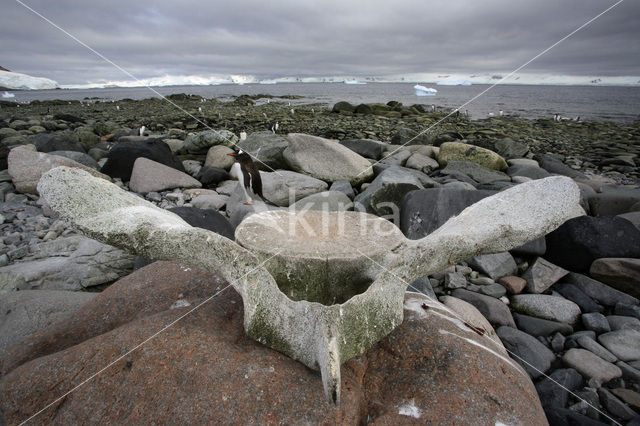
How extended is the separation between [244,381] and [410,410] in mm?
863

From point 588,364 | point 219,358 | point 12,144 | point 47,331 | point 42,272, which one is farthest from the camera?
point 12,144

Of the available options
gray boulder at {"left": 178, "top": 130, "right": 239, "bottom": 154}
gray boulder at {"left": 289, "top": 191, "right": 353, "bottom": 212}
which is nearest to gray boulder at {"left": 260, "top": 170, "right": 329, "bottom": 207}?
gray boulder at {"left": 289, "top": 191, "right": 353, "bottom": 212}

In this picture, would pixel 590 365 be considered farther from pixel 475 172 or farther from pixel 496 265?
pixel 475 172

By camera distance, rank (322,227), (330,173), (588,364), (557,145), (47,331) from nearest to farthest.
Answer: (47,331)
(588,364)
(322,227)
(330,173)
(557,145)

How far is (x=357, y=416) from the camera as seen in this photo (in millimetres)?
1649

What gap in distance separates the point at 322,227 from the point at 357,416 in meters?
1.68

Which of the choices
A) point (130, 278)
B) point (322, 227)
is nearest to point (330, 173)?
point (322, 227)

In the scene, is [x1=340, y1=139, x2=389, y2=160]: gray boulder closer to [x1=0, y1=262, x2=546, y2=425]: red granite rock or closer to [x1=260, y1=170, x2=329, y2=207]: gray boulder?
[x1=260, y1=170, x2=329, y2=207]: gray boulder

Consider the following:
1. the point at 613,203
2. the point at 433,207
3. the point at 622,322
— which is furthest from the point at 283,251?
the point at 613,203

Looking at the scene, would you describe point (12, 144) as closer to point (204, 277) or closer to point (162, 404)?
point (204, 277)

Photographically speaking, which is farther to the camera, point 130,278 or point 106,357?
point 130,278

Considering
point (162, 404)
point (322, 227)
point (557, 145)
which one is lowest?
point (557, 145)

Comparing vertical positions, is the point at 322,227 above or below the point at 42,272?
above

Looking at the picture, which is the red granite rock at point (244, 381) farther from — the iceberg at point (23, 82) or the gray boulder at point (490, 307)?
the iceberg at point (23, 82)
